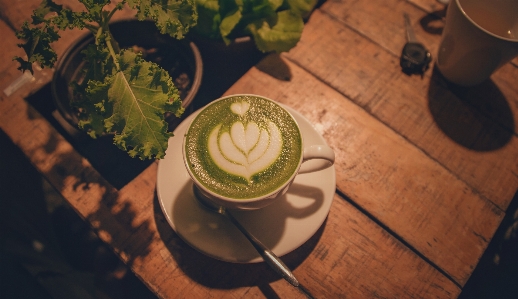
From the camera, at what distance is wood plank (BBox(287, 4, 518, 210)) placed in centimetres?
91

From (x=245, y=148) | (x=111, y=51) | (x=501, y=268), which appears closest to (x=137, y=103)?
(x=111, y=51)

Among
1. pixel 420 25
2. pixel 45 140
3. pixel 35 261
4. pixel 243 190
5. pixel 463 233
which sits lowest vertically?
pixel 463 233

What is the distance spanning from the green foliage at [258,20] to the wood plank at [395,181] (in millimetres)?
93

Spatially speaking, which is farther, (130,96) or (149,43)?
(149,43)

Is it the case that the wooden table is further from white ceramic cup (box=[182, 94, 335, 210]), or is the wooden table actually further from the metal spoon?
white ceramic cup (box=[182, 94, 335, 210])

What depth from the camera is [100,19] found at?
77cm

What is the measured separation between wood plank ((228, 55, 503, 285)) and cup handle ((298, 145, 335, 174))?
0.60 ft

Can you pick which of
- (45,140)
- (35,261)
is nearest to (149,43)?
(45,140)

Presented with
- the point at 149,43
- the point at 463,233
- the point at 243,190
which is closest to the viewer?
the point at 243,190

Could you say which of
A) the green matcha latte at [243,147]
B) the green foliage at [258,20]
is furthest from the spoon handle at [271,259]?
the green foliage at [258,20]

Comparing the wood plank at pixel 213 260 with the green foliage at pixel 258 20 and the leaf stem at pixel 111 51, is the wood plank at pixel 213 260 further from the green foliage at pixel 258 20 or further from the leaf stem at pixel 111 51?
the green foliage at pixel 258 20

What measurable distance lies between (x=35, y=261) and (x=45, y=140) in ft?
1.68

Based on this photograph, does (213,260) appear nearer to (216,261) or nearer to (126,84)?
(216,261)

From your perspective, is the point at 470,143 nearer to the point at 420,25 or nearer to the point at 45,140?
the point at 420,25
